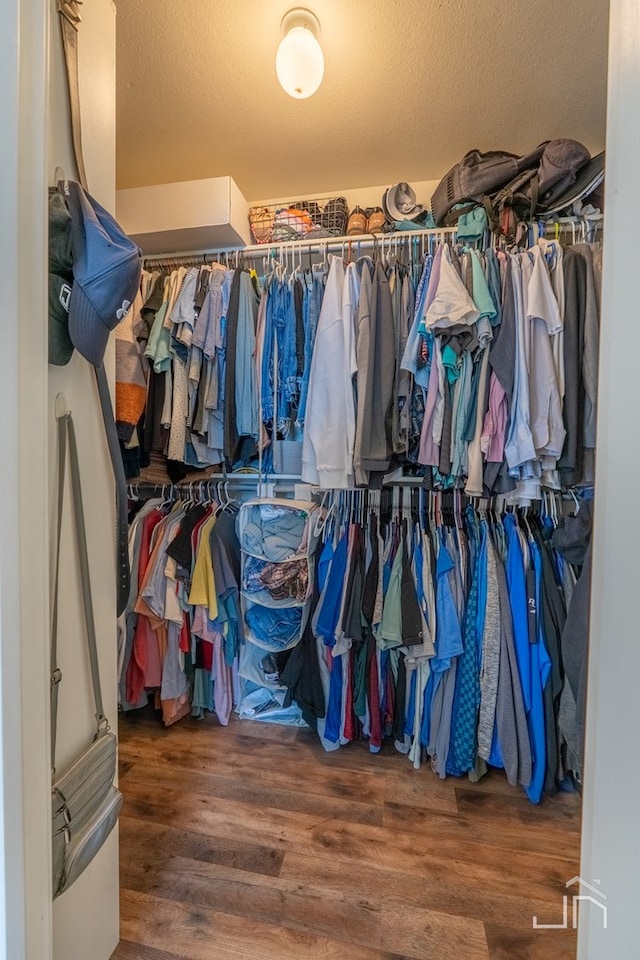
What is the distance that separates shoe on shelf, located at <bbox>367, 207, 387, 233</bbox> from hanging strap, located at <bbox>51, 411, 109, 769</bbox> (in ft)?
5.09

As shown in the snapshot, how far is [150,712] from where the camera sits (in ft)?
6.02

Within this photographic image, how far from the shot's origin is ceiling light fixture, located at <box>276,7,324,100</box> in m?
1.13

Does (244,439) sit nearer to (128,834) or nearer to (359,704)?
(359,704)

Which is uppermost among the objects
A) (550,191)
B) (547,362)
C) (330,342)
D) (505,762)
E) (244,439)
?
(550,191)

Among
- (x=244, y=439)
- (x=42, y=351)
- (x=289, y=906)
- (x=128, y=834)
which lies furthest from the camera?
(x=244, y=439)

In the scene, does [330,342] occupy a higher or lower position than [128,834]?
higher

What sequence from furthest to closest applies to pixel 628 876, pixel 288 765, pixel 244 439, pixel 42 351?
pixel 244 439
pixel 288 765
pixel 42 351
pixel 628 876

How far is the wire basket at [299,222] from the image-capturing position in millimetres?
1756

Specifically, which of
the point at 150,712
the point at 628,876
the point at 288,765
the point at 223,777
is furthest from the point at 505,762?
the point at 150,712

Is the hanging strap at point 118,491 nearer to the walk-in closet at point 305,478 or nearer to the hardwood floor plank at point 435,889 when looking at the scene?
the walk-in closet at point 305,478

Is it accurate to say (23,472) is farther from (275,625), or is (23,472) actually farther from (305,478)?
(275,625)

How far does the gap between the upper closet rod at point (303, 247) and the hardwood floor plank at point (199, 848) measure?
2208mm

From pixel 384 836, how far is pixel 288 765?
441mm

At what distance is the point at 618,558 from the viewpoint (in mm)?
416
